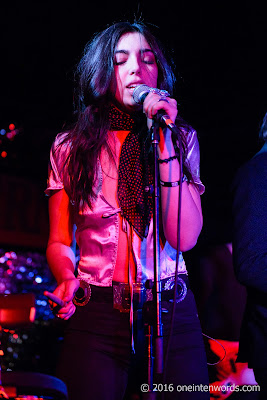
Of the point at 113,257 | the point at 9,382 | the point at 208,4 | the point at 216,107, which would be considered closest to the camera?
the point at 9,382

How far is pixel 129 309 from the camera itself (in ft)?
5.04

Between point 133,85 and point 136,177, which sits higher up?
point 133,85

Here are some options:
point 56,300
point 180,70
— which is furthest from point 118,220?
point 180,70

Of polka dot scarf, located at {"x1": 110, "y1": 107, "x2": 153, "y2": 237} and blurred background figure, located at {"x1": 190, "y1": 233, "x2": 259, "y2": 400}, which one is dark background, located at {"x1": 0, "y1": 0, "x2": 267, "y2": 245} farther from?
polka dot scarf, located at {"x1": 110, "y1": 107, "x2": 153, "y2": 237}

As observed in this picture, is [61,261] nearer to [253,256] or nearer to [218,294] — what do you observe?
[253,256]

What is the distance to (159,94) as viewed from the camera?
4.95 feet

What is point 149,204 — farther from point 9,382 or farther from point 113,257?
point 9,382

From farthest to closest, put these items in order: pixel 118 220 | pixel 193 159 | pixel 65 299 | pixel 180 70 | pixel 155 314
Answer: pixel 180 70
pixel 193 159
pixel 118 220
pixel 65 299
pixel 155 314

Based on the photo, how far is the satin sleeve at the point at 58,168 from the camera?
1835mm

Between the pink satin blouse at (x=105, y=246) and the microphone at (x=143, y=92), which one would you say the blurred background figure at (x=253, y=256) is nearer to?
the pink satin blouse at (x=105, y=246)

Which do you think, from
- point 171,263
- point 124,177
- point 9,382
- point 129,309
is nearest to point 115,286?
point 129,309

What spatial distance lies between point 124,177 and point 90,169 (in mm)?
129

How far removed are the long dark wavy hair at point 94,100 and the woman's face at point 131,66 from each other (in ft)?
0.08

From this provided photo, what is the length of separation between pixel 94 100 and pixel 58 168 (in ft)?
1.15
